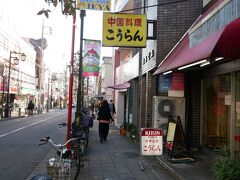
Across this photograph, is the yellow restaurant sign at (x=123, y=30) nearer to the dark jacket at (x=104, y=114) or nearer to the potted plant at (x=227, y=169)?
the dark jacket at (x=104, y=114)

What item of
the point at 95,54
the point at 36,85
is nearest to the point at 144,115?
the point at 95,54

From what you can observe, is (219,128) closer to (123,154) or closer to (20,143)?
(123,154)

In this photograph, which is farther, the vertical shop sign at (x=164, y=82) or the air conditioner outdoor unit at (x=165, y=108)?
the vertical shop sign at (x=164, y=82)

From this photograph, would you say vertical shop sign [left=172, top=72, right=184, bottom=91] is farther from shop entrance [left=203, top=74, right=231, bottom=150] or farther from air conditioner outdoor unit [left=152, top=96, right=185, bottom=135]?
shop entrance [left=203, top=74, right=231, bottom=150]

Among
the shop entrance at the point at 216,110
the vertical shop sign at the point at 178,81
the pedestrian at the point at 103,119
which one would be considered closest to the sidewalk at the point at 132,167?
the shop entrance at the point at 216,110

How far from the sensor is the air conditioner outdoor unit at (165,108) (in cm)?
1182

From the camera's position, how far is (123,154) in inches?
476

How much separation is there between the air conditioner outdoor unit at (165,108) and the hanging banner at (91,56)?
491cm

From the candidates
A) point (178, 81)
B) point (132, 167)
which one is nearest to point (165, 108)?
point (178, 81)

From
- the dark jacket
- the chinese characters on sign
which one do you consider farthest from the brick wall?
the chinese characters on sign

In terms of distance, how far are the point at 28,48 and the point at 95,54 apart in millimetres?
47589

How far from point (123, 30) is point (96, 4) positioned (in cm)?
119

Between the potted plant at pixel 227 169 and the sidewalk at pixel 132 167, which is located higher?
the potted plant at pixel 227 169

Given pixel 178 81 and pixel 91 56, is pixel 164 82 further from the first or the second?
pixel 91 56
